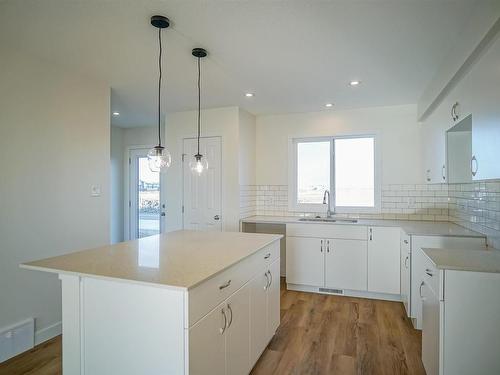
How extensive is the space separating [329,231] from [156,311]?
2.75m

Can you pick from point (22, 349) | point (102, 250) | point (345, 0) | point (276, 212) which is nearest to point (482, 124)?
point (345, 0)

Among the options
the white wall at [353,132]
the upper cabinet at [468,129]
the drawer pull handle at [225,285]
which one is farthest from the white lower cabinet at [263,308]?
the white wall at [353,132]

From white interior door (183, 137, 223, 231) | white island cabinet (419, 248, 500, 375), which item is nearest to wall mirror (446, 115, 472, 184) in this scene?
white island cabinet (419, 248, 500, 375)

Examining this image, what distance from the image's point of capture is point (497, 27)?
1.59 m

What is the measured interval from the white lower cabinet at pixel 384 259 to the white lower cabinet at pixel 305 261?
57 cm

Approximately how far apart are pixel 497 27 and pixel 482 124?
50cm

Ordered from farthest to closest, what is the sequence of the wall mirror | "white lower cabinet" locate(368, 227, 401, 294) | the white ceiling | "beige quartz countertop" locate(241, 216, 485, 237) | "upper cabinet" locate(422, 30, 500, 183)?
"white lower cabinet" locate(368, 227, 401, 294)
"beige quartz countertop" locate(241, 216, 485, 237)
the wall mirror
the white ceiling
"upper cabinet" locate(422, 30, 500, 183)

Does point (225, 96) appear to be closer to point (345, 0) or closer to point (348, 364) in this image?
point (345, 0)

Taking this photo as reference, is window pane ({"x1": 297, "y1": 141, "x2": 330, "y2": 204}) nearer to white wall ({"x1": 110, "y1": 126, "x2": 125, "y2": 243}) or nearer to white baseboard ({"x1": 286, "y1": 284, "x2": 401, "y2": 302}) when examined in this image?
white baseboard ({"x1": 286, "y1": 284, "x2": 401, "y2": 302})

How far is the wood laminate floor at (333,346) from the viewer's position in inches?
87.8

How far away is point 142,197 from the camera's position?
5.48m

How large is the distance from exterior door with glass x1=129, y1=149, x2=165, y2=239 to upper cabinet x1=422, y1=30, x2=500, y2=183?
13.8ft

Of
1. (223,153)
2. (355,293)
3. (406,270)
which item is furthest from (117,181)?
(406,270)

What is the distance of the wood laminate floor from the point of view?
223 cm
